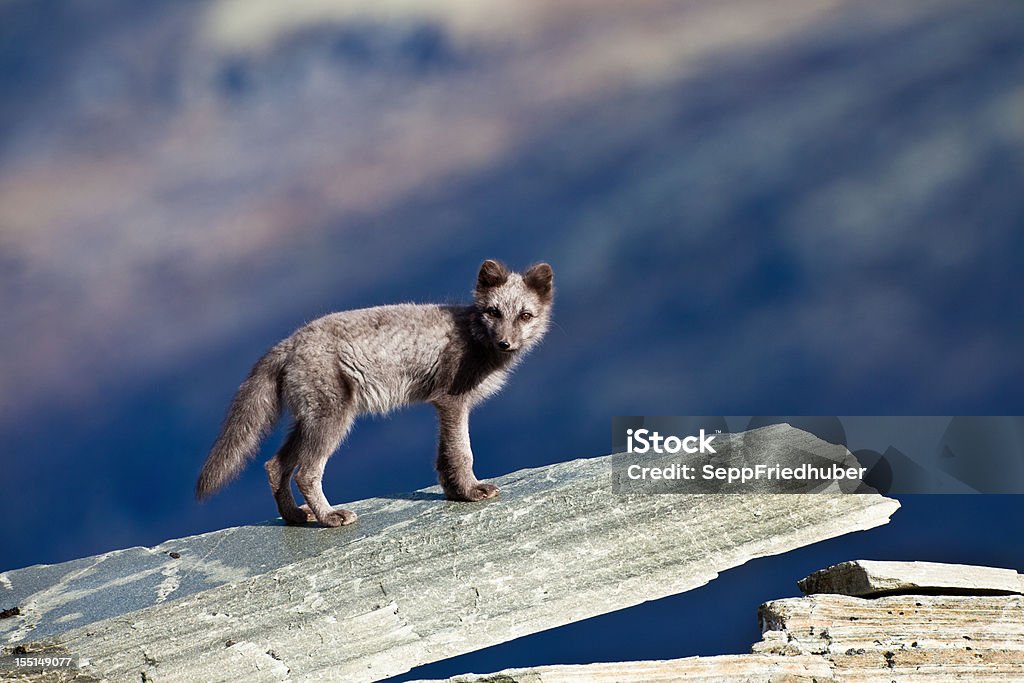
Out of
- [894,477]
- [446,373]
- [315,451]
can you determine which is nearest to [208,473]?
[315,451]

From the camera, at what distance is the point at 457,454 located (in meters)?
5.69

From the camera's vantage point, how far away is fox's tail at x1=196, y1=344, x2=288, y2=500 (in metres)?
5.48

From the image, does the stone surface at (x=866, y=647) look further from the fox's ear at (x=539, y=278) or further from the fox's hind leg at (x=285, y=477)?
the fox's ear at (x=539, y=278)

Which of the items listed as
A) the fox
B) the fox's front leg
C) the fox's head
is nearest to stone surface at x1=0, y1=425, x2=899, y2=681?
the fox's front leg

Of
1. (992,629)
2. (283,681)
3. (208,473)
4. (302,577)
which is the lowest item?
(992,629)

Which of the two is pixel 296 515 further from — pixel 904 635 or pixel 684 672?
pixel 904 635

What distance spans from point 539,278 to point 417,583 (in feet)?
6.12

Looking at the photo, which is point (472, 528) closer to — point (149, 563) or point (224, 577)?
point (224, 577)

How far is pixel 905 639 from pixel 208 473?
333cm

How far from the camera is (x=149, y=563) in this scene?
586 cm

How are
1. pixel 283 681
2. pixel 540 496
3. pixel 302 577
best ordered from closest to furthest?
pixel 283 681
pixel 302 577
pixel 540 496

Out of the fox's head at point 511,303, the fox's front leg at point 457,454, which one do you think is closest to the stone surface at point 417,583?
the fox's front leg at point 457,454

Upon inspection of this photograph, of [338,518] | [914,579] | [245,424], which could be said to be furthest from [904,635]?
[245,424]

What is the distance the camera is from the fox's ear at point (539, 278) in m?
5.80
